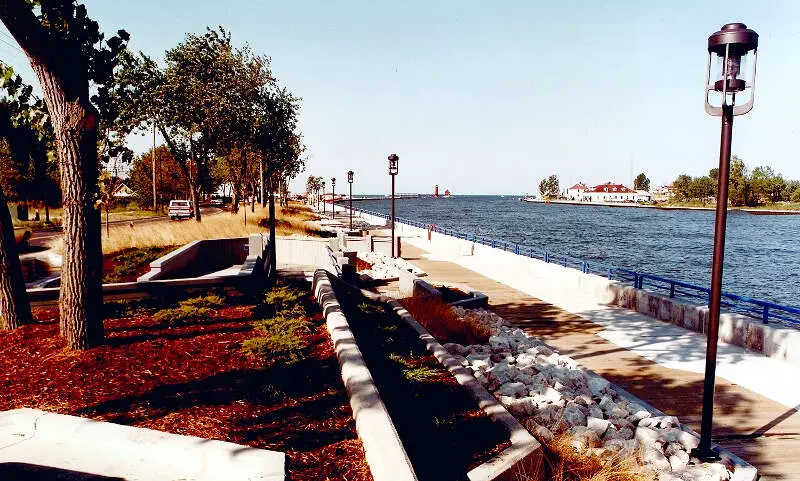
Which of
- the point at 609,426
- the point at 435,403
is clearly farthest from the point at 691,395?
the point at 435,403

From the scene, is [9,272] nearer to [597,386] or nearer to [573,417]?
[573,417]

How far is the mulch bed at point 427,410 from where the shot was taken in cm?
486

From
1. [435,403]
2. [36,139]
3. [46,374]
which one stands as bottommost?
[435,403]

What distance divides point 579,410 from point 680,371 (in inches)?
149

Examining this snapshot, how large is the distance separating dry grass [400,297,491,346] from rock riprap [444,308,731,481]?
18.0 inches

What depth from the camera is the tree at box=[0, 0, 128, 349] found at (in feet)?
19.7

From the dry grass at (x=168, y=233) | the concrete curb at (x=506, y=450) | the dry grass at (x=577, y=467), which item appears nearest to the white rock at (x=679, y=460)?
the dry grass at (x=577, y=467)

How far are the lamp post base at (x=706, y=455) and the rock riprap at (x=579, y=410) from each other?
3.2 inches

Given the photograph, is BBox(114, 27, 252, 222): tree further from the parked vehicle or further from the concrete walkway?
the concrete walkway

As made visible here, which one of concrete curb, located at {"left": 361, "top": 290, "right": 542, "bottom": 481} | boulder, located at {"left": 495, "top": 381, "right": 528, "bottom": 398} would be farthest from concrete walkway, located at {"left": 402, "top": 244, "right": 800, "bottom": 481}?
concrete curb, located at {"left": 361, "top": 290, "right": 542, "bottom": 481}

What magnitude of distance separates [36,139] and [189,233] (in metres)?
14.5

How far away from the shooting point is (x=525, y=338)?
1121 centimetres

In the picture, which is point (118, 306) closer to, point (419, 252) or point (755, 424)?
point (755, 424)

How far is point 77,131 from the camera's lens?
6125 mm
